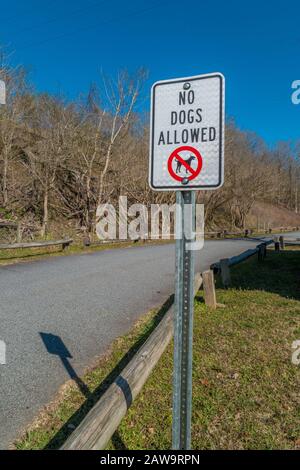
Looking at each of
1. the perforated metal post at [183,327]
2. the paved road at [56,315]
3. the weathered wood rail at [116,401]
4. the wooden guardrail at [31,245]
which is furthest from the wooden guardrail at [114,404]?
the wooden guardrail at [31,245]

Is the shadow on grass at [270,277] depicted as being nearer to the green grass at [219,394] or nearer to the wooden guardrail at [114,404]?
the green grass at [219,394]

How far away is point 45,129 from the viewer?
22859 millimetres

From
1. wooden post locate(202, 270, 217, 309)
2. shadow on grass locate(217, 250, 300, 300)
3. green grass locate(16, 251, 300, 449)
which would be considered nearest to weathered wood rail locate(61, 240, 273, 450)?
green grass locate(16, 251, 300, 449)

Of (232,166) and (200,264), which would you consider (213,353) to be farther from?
(232,166)

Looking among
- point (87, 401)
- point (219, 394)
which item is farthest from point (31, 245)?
point (219, 394)

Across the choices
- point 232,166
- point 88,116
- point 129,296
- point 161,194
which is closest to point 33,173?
point 88,116

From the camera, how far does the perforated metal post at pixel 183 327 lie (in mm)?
1731

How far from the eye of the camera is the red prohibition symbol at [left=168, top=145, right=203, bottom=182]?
170 centimetres

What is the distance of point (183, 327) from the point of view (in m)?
1.76

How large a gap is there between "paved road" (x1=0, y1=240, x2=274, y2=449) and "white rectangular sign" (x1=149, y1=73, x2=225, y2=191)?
254 centimetres

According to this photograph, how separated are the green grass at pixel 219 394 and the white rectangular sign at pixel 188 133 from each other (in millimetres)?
2206

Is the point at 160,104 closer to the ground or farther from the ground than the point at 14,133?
closer to the ground

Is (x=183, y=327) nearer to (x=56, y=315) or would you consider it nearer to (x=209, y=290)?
(x=56, y=315)

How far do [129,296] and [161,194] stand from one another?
23.9 meters
